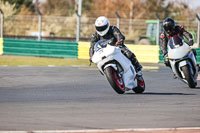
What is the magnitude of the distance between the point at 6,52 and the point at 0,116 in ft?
64.1

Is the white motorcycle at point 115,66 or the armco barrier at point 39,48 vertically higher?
the white motorcycle at point 115,66

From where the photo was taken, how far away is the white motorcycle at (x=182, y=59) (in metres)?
12.8

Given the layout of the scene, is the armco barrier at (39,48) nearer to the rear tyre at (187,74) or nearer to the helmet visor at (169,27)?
the helmet visor at (169,27)

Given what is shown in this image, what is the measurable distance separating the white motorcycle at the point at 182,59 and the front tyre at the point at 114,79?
168cm

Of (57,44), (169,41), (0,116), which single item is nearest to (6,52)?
(57,44)

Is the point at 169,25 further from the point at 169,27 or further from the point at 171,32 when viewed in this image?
the point at 171,32

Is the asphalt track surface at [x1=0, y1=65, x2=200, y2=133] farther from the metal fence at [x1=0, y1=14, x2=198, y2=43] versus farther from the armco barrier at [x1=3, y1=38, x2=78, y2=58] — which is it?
the metal fence at [x1=0, y1=14, x2=198, y2=43]

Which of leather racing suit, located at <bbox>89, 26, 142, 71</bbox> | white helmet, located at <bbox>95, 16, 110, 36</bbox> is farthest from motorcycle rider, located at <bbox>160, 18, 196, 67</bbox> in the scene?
white helmet, located at <bbox>95, 16, 110, 36</bbox>

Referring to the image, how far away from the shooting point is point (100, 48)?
1153 centimetres

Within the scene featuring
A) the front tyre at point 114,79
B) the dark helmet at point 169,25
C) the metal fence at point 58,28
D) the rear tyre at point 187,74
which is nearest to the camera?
the front tyre at point 114,79

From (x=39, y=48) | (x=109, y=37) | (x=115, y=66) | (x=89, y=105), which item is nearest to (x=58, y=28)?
(x=39, y=48)

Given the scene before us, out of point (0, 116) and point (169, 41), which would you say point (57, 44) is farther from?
point (0, 116)

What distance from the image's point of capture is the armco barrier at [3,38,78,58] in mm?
26844

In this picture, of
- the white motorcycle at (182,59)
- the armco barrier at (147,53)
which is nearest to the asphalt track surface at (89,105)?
the white motorcycle at (182,59)
